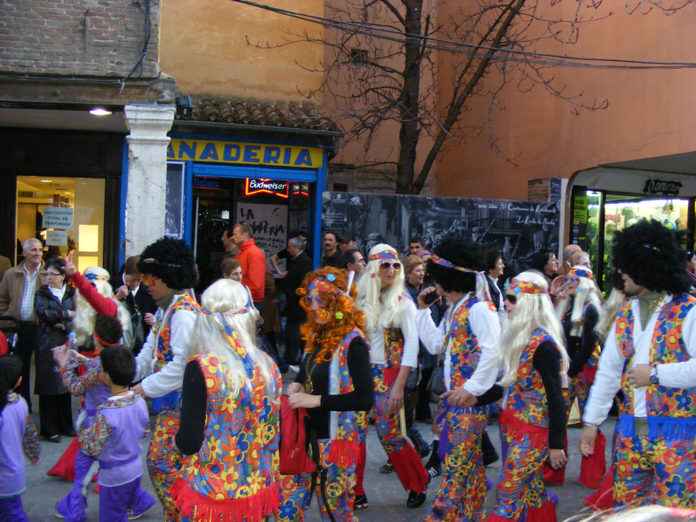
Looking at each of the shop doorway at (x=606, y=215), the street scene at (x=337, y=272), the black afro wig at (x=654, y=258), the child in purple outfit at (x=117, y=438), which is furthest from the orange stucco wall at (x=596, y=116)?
the child in purple outfit at (x=117, y=438)

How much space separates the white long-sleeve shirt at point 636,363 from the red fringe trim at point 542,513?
95 centimetres

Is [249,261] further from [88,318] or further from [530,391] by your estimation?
[530,391]

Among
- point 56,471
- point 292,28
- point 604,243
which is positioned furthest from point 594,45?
point 56,471

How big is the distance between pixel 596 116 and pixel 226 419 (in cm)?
1328

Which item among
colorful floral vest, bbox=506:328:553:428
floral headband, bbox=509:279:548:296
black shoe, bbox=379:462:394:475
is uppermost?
floral headband, bbox=509:279:548:296

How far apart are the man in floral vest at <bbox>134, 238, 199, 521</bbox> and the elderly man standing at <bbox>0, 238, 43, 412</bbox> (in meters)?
4.33

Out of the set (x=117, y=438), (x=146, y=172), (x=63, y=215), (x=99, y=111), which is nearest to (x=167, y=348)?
(x=117, y=438)

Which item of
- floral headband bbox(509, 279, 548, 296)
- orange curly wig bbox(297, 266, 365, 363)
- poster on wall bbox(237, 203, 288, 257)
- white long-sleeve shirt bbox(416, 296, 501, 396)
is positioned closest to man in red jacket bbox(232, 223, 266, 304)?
poster on wall bbox(237, 203, 288, 257)

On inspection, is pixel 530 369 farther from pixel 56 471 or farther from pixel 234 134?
pixel 234 134

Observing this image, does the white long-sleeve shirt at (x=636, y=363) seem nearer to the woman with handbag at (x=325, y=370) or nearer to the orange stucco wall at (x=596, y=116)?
the woman with handbag at (x=325, y=370)

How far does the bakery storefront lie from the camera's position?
13.7 metres

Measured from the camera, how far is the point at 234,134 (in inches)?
543

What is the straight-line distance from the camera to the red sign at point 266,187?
49.0 ft

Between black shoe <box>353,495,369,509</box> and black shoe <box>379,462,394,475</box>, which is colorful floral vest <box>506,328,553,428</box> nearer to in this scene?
black shoe <box>353,495,369,509</box>
